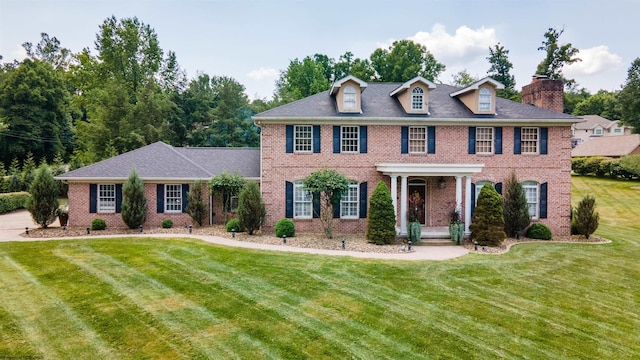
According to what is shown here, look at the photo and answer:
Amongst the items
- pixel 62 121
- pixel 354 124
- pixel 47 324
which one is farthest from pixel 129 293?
pixel 62 121

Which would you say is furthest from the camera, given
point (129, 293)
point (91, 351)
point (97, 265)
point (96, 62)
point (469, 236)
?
point (96, 62)

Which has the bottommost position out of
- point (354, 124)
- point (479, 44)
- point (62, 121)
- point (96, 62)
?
point (354, 124)

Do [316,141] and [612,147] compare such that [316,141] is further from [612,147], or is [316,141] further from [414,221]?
[612,147]

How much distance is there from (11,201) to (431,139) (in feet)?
95.8

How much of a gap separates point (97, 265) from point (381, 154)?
43.6 feet

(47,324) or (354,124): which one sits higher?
(354,124)

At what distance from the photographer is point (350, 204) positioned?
19.5 meters

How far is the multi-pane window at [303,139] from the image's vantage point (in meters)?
19.3

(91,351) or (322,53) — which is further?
(322,53)

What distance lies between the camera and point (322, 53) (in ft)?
170

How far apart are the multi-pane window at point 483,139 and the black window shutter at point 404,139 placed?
369cm

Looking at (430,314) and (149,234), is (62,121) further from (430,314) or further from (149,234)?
(430,314)

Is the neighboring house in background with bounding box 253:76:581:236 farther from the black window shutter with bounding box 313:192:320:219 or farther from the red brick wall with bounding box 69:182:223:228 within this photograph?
the red brick wall with bounding box 69:182:223:228

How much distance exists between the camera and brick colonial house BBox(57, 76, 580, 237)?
1928 centimetres
